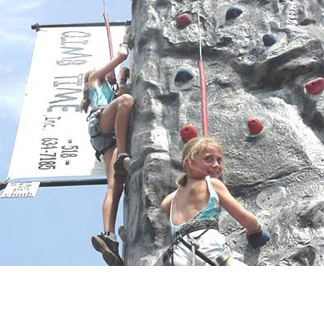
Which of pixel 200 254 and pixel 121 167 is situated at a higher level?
pixel 200 254

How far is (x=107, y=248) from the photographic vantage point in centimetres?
531

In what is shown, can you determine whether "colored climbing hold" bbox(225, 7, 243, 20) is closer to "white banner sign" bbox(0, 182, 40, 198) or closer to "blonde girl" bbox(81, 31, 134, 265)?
"blonde girl" bbox(81, 31, 134, 265)

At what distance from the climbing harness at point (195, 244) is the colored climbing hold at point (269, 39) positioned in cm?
214

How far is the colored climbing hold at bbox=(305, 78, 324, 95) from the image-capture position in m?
5.55

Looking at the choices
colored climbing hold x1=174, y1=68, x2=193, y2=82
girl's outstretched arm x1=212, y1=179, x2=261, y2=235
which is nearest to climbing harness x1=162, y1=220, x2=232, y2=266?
girl's outstretched arm x1=212, y1=179, x2=261, y2=235

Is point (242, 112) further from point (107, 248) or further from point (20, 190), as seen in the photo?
point (20, 190)

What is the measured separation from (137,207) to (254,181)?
71 cm

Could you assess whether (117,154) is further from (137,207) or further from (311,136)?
(311,136)

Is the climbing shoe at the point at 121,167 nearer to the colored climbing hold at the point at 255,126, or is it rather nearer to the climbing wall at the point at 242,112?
the climbing wall at the point at 242,112

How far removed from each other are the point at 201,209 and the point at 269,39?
212cm

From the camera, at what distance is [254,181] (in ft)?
17.2

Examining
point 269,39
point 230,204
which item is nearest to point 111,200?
point 269,39

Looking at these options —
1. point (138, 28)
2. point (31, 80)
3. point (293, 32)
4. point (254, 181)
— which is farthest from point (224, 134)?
point (31, 80)

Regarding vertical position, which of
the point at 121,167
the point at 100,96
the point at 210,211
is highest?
the point at 210,211
